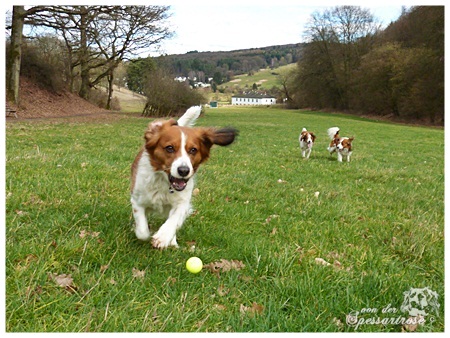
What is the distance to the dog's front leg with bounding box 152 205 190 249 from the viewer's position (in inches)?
129

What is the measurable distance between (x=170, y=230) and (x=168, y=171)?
20.9 inches

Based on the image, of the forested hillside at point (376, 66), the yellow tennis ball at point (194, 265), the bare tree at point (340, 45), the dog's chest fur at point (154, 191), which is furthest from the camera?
the bare tree at point (340, 45)

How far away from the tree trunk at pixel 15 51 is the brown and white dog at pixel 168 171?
21.7 m

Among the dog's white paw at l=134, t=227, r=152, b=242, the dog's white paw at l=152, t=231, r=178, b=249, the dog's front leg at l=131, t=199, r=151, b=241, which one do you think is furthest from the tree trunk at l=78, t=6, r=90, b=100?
the dog's white paw at l=152, t=231, r=178, b=249

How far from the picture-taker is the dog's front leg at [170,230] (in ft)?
10.7

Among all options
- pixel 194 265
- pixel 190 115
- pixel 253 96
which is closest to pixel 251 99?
pixel 253 96

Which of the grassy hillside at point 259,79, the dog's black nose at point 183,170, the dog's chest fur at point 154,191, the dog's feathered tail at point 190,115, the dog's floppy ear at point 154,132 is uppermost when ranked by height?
the grassy hillside at point 259,79

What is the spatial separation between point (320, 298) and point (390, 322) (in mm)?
460

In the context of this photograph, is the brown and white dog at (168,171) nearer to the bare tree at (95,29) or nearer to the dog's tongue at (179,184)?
the dog's tongue at (179,184)

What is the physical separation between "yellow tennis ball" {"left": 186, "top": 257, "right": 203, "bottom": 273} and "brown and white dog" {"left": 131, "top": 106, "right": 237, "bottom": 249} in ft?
1.21

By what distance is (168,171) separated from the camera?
355 centimetres

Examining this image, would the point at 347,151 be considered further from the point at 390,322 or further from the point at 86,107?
the point at 86,107

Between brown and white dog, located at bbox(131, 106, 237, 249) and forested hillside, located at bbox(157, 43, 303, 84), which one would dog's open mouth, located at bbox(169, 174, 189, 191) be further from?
forested hillside, located at bbox(157, 43, 303, 84)

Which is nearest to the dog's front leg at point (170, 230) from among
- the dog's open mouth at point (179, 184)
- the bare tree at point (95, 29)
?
the dog's open mouth at point (179, 184)
